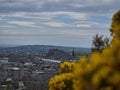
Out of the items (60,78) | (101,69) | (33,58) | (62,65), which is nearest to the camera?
(101,69)

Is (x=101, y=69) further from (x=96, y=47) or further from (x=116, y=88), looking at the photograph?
(x=96, y=47)

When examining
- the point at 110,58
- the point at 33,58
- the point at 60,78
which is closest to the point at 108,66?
the point at 110,58

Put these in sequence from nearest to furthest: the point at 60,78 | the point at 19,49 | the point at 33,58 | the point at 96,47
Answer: the point at 96,47, the point at 60,78, the point at 33,58, the point at 19,49

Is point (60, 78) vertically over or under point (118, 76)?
under

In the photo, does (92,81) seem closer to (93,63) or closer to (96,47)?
(93,63)

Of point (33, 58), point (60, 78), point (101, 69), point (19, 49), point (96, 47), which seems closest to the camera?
point (101, 69)

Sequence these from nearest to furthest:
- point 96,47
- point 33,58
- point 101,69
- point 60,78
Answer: point 101,69 < point 96,47 < point 60,78 < point 33,58

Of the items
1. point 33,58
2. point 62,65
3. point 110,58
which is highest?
point 110,58

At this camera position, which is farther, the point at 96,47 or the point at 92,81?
the point at 96,47

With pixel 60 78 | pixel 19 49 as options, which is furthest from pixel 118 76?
pixel 19 49
